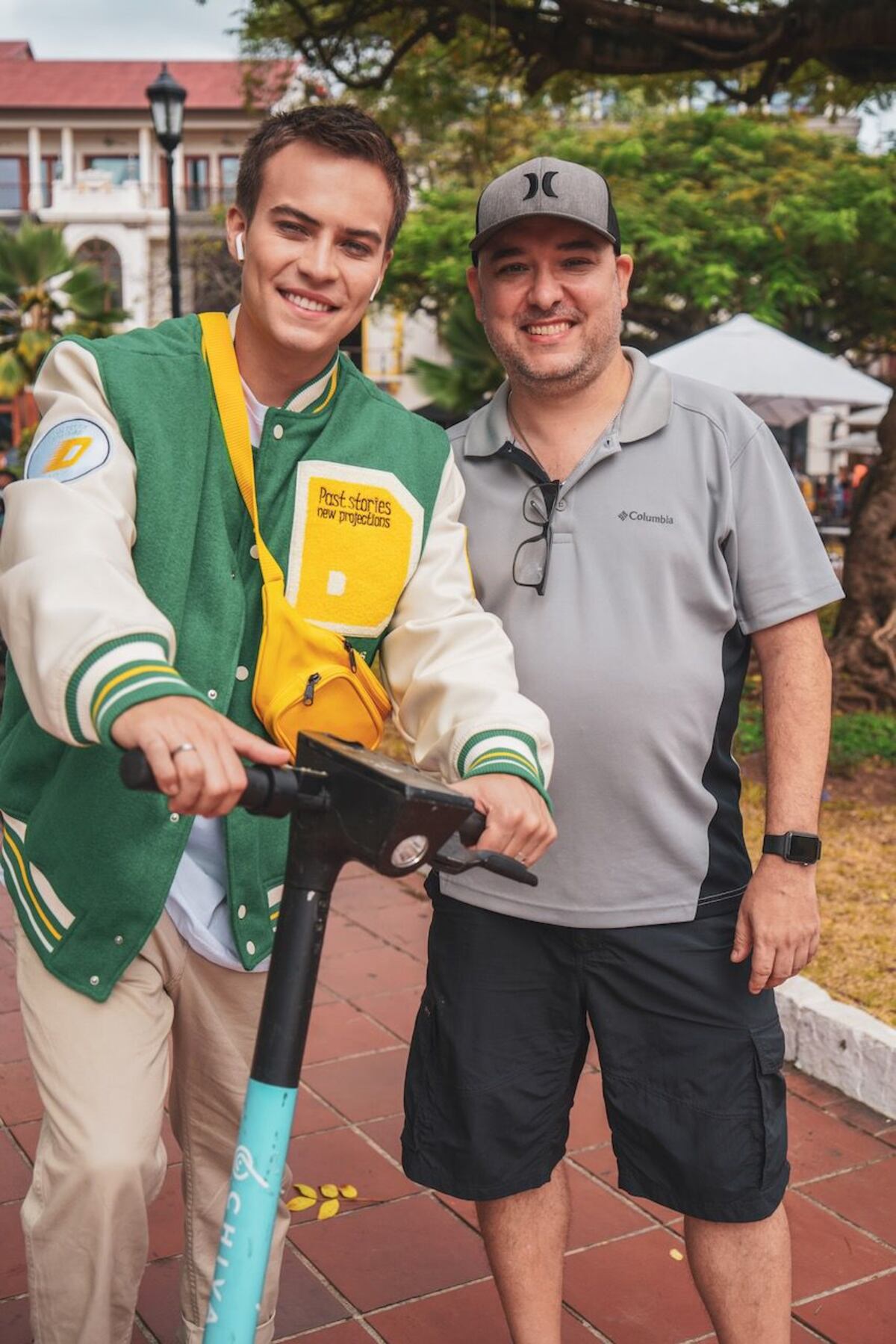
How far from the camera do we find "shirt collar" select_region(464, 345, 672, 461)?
8.25 ft

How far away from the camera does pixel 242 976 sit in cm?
234

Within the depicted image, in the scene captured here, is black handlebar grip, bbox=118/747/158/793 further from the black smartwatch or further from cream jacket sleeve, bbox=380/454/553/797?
the black smartwatch

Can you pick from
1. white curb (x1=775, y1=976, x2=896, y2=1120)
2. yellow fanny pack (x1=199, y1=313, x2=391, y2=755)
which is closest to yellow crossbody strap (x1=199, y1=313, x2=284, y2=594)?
yellow fanny pack (x1=199, y1=313, x2=391, y2=755)

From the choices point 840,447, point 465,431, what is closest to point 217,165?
point 840,447

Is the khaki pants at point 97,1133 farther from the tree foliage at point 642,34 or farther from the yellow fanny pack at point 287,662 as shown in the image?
the tree foliage at point 642,34

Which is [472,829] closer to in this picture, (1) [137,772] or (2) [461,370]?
(1) [137,772]

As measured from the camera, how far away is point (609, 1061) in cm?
251

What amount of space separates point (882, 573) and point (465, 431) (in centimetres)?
652

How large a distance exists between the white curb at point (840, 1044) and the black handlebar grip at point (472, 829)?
2.28m

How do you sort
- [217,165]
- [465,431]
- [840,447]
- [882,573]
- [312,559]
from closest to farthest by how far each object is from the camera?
1. [312,559]
2. [465,431]
3. [882,573]
4. [840,447]
5. [217,165]

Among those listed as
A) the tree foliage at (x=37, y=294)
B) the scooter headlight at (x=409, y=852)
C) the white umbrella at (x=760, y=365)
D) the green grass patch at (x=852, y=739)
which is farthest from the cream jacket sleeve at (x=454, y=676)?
the tree foliage at (x=37, y=294)

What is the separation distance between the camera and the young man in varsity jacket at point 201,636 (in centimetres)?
202

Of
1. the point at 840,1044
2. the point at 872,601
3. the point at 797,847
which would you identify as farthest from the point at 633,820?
the point at 872,601

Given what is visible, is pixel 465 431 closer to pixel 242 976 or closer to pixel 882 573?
pixel 242 976
